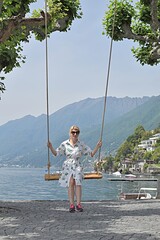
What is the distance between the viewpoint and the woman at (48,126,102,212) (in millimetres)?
10586

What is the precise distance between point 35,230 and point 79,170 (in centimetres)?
303

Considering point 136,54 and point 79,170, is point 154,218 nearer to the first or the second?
point 79,170

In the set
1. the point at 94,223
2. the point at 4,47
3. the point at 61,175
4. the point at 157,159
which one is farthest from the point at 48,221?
the point at 157,159

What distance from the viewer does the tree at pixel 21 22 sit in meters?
10.9

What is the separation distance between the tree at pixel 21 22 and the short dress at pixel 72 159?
302 centimetres

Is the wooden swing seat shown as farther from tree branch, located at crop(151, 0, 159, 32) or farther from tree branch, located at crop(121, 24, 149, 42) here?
tree branch, located at crop(121, 24, 149, 42)

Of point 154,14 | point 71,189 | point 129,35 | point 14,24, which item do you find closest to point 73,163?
point 71,189

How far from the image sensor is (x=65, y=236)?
→ 7219mm

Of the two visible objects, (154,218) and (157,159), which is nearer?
(154,218)

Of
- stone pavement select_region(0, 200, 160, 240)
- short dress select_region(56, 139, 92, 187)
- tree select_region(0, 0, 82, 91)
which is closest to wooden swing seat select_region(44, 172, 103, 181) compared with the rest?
short dress select_region(56, 139, 92, 187)

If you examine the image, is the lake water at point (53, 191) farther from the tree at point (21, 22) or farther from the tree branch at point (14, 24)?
the tree branch at point (14, 24)

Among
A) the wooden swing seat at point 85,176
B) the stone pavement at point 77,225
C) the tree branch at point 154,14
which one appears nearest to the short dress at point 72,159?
the wooden swing seat at point 85,176

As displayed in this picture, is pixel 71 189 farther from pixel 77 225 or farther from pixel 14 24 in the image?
pixel 14 24

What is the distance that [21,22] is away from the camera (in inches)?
445
